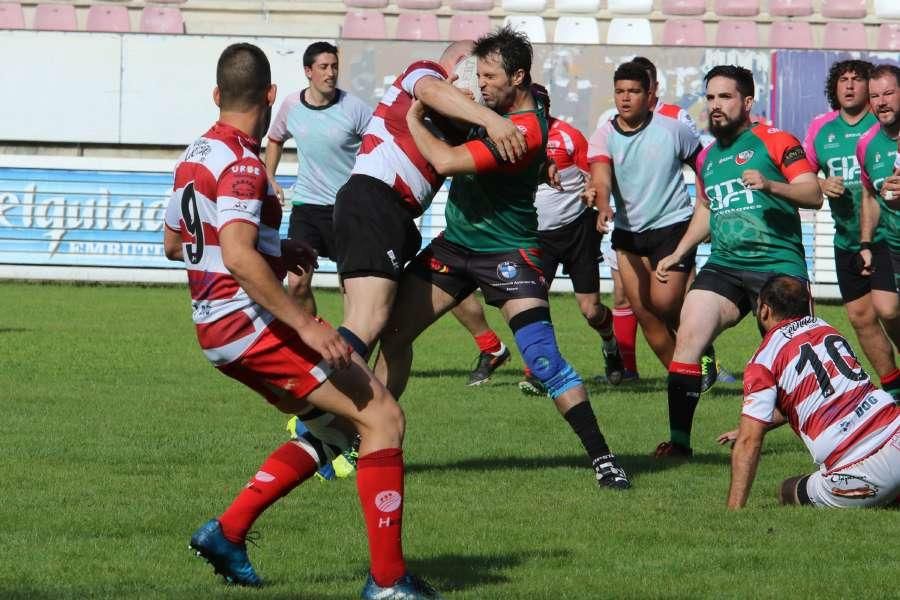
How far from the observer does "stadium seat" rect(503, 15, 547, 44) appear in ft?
77.6

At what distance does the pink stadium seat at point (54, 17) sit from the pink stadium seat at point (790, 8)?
443 inches

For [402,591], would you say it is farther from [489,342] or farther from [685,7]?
[685,7]

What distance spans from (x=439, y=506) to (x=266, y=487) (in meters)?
1.71

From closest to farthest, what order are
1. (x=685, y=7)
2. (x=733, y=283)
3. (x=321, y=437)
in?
1. (x=321, y=437)
2. (x=733, y=283)
3. (x=685, y=7)

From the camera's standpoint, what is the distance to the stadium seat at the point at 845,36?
23094mm

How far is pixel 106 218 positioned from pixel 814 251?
30.0 ft

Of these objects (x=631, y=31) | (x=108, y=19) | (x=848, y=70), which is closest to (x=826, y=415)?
(x=848, y=70)

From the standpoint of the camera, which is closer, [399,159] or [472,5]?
[399,159]

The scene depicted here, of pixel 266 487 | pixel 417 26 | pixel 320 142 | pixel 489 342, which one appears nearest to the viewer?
pixel 266 487

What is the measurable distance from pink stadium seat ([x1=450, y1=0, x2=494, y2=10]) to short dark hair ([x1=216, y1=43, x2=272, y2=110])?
19.5 m

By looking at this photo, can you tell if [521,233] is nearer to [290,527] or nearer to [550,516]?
[550,516]

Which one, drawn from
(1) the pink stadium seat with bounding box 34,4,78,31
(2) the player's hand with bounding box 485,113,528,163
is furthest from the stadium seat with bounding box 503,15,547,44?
(2) the player's hand with bounding box 485,113,528,163

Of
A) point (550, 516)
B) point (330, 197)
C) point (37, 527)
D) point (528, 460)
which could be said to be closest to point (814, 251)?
point (330, 197)

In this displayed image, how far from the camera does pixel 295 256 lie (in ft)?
18.4
